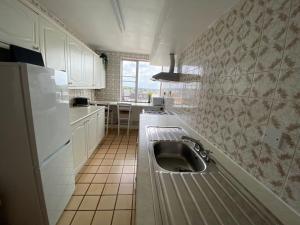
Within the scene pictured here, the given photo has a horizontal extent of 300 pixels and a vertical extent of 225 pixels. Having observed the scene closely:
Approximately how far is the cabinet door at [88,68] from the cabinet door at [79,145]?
4.20 feet

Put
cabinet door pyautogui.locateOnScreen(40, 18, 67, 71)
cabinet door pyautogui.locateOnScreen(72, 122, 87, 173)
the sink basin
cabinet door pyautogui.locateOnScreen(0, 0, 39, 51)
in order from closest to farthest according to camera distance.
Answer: cabinet door pyautogui.locateOnScreen(0, 0, 39, 51), the sink basin, cabinet door pyautogui.locateOnScreen(40, 18, 67, 71), cabinet door pyautogui.locateOnScreen(72, 122, 87, 173)

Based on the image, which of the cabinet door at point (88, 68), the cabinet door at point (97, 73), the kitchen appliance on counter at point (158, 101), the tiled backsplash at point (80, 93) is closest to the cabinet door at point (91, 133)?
the tiled backsplash at point (80, 93)

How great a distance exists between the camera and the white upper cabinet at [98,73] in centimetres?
377

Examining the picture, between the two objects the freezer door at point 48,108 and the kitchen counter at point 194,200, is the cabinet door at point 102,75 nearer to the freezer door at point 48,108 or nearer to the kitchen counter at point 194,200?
the freezer door at point 48,108

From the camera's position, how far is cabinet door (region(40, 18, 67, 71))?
1686mm

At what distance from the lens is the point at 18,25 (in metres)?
1.34

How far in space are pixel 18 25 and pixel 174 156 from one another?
186 centimetres

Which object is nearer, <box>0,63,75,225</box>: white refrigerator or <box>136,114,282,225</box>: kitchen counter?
<box>136,114,282,225</box>: kitchen counter

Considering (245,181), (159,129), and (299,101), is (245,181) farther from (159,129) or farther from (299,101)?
(159,129)

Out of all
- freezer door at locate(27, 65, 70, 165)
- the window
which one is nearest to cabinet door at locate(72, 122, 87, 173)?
freezer door at locate(27, 65, 70, 165)

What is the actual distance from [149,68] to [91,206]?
4.20 meters

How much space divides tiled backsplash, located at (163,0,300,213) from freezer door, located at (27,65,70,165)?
1349 millimetres

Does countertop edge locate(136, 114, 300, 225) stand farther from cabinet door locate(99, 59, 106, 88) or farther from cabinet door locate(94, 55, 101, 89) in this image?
cabinet door locate(99, 59, 106, 88)

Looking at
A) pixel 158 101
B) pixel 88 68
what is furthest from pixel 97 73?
pixel 158 101
